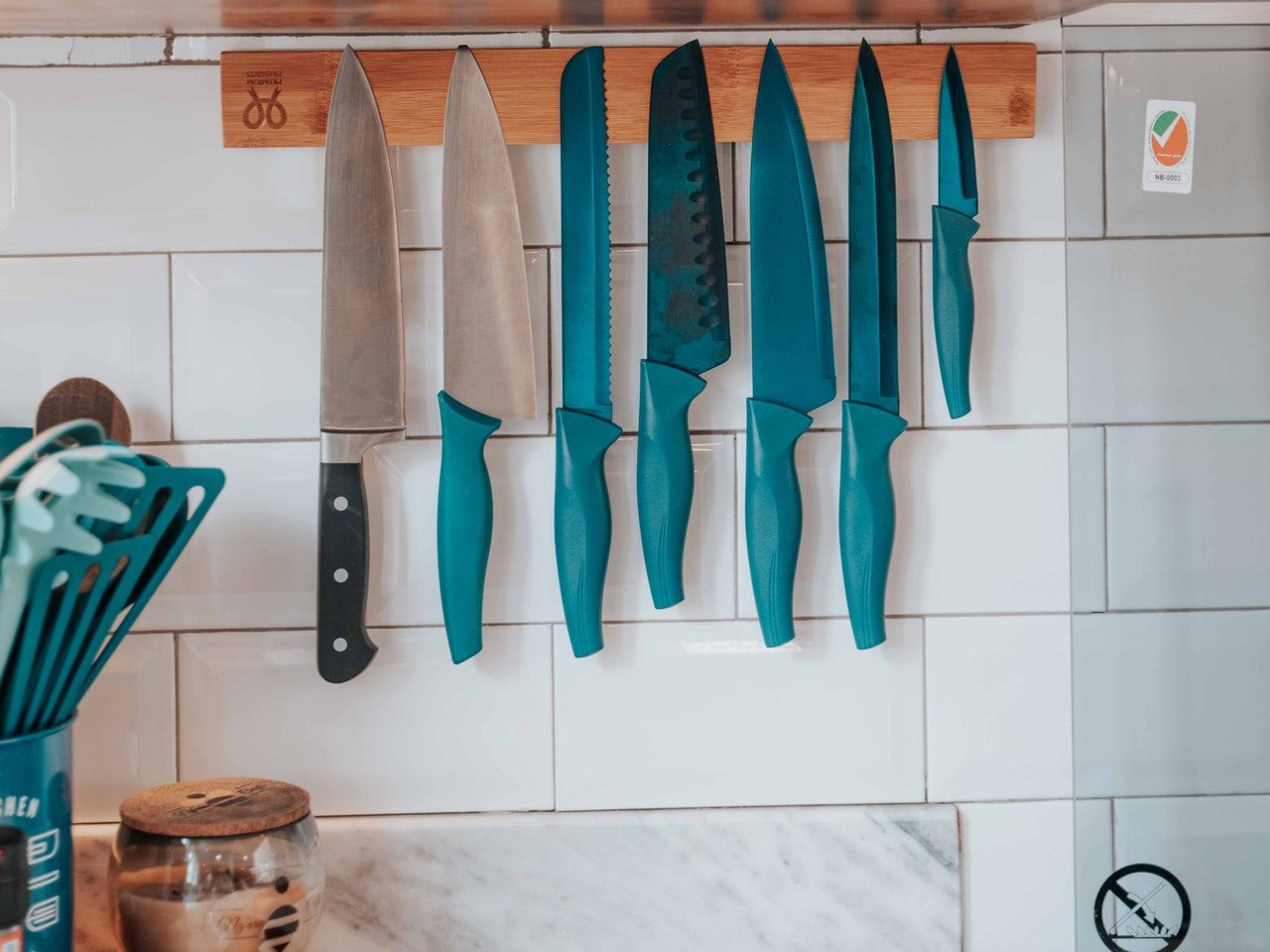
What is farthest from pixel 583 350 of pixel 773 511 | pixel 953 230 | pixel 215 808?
pixel 215 808

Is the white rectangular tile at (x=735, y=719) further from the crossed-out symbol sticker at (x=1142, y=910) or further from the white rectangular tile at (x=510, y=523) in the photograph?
the crossed-out symbol sticker at (x=1142, y=910)

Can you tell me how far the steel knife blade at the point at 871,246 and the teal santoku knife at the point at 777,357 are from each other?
0.03m

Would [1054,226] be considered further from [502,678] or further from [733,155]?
[502,678]

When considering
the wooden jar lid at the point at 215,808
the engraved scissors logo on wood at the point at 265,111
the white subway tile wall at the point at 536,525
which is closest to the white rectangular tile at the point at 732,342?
the white subway tile wall at the point at 536,525

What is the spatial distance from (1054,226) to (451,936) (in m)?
0.71

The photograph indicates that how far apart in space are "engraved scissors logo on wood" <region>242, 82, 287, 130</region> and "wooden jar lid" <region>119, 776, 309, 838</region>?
471mm

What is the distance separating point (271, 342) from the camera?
0.85 meters

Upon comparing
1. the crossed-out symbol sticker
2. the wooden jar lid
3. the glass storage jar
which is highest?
the wooden jar lid

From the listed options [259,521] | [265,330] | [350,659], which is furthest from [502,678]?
[265,330]

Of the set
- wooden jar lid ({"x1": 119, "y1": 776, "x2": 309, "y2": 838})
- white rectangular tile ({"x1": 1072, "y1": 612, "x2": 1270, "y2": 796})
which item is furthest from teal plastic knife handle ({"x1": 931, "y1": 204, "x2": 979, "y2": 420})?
wooden jar lid ({"x1": 119, "y1": 776, "x2": 309, "y2": 838})

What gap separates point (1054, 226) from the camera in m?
0.87

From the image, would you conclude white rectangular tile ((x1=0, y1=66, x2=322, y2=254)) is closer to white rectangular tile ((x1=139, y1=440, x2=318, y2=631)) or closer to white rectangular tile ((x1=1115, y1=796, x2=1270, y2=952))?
white rectangular tile ((x1=139, y1=440, x2=318, y2=631))

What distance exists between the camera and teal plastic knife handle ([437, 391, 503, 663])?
2.65 ft

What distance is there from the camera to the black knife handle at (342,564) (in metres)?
0.80
